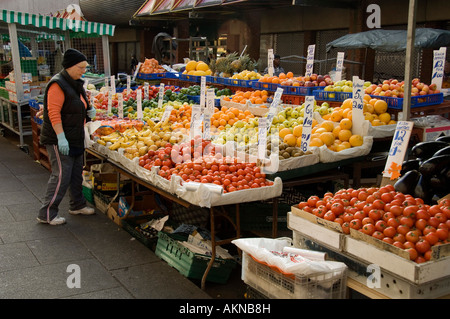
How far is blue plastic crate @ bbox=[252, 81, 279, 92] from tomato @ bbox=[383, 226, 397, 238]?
4.28m

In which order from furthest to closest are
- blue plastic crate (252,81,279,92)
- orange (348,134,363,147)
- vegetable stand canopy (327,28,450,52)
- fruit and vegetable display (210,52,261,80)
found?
vegetable stand canopy (327,28,450,52) → fruit and vegetable display (210,52,261,80) → blue plastic crate (252,81,279,92) → orange (348,134,363,147)

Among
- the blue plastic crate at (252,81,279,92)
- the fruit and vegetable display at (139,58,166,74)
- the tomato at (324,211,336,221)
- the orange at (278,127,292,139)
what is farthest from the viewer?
the fruit and vegetable display at (139,58,166,74)

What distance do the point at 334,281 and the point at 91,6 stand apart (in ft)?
78.7

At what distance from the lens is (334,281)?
3164mm

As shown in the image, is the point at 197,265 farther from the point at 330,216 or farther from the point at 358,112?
the point at 358,112

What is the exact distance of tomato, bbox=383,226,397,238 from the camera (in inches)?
124

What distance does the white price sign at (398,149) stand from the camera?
3.79 metres

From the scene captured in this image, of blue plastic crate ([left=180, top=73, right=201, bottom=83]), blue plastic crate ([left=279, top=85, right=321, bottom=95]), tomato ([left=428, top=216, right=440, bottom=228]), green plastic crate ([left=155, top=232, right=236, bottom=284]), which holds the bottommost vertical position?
green plastic crate ([left=155, top=232, right=236, bottom=284])

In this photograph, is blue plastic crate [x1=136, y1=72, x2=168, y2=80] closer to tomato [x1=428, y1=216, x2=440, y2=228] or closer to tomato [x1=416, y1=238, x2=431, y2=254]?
tomato [x1=428, y1=216, x2=440, y2=228]

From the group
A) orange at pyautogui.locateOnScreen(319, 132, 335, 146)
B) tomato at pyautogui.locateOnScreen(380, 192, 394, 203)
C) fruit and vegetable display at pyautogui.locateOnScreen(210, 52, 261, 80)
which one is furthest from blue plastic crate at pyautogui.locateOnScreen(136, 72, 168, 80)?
tomato at pyautogui.locateOnScreen(380, 192, 394, 203)

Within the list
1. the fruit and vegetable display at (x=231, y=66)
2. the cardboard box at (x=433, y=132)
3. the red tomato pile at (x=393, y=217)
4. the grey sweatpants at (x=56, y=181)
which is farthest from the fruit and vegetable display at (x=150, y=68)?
the red tomato pile at (x=393, y=217)

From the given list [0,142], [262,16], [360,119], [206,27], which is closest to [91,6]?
[206,27]
